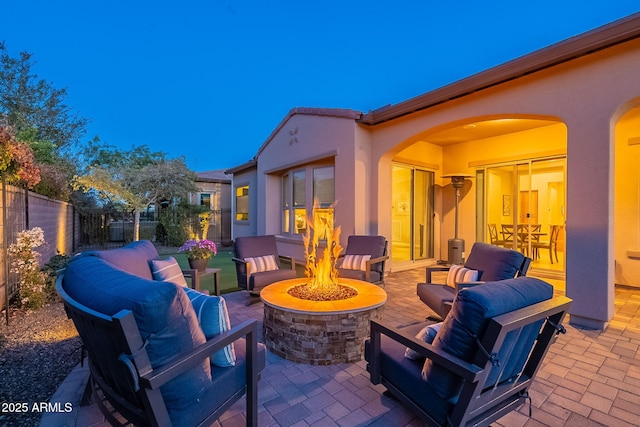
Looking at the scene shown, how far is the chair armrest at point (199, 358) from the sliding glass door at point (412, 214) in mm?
6191

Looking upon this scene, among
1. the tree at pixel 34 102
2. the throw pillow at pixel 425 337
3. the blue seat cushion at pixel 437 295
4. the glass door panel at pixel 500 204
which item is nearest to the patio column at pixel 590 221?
the blue seat cushion at pixel 437 295

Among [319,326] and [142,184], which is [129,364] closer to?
[319,326]

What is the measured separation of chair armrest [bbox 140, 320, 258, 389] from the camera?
126cm

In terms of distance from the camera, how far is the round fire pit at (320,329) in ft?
9.13

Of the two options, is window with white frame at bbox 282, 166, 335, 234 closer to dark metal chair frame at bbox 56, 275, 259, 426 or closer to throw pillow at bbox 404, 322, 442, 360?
throw pillow at bbox 404, 322, 442, 360

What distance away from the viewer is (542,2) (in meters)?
18.9

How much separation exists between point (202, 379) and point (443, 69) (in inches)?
1719

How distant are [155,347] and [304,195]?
284 inches

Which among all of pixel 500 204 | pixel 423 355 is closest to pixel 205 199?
pixel 500 204

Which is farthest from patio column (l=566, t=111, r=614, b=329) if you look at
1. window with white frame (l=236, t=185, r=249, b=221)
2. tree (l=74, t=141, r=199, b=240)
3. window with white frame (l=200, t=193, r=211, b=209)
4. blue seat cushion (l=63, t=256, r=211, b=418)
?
window with white frame (l=200, t=193, r=211, b=209)

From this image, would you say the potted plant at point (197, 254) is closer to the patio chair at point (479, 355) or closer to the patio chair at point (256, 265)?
the patio chair at point (256, 265)

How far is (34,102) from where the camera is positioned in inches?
405

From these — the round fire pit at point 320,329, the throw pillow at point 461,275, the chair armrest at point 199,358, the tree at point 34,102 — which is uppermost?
the tree at point 34,102

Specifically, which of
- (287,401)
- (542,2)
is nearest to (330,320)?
(287,401)
